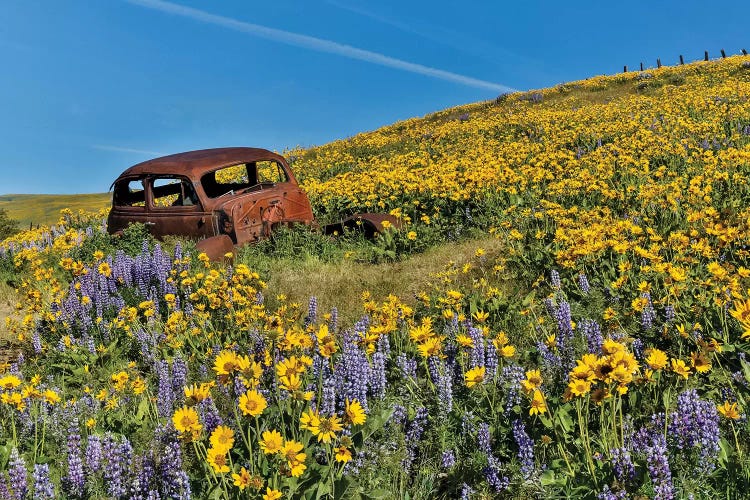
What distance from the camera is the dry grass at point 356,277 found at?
6.68m

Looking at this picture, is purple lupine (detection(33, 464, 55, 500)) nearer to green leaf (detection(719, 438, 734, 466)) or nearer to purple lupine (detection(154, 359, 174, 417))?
purple lupine (detection(154, 359, 174, 417))

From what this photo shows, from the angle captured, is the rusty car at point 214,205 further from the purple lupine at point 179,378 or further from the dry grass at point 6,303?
the purple lupine at point 179,378

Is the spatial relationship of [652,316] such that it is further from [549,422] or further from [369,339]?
[369,339]

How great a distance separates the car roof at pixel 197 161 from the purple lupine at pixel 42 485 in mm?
6881

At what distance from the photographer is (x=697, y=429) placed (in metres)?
2.67

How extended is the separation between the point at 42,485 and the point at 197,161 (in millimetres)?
7355

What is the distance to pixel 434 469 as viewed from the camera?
310cm

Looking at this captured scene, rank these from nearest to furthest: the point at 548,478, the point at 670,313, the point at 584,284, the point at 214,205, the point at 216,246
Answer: the point at 548,478 < the point at 670,313 < the point at 584,284 < the point at 216,246 < the point at 214,205

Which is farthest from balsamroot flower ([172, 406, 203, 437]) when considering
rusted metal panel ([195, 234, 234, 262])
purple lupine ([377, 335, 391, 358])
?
rusted metal panel ([195, 234, 234, 262])

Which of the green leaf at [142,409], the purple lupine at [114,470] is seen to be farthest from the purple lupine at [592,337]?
the green leaf at [142,409]

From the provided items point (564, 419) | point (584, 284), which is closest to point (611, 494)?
point (564, 419)

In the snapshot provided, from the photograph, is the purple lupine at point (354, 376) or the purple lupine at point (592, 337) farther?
the purple lupine at point (592, 337)

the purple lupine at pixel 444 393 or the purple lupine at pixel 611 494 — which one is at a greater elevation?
the purple lupine at pixel 444 393

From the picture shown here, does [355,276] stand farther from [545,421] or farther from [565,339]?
[545,421]
